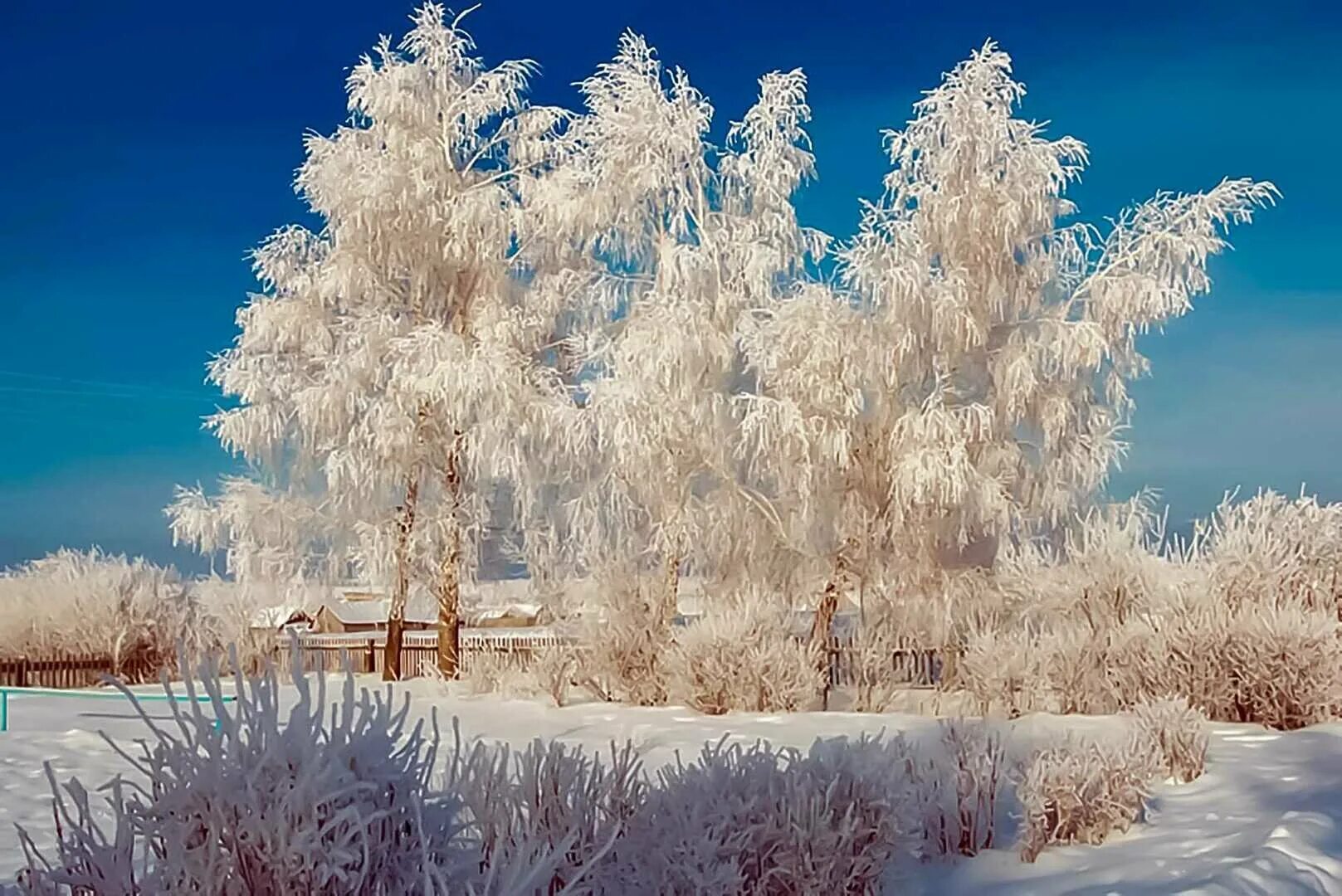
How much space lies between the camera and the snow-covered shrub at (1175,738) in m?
8.18

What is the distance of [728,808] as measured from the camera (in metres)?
4.99

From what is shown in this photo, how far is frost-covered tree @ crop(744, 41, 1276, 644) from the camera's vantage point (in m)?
16.9

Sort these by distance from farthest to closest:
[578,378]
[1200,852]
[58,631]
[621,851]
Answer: [578,378]
[58,631]
[1200,852]
[621,851]

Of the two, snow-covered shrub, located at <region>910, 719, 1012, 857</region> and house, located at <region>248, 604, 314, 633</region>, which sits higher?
house, located at <region>248, 604, 314, 633</region>

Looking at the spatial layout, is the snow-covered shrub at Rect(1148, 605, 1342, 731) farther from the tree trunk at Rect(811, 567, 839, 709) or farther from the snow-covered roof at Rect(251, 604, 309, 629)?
the snow-covered roof at Rect(251, 604, 309, 629)

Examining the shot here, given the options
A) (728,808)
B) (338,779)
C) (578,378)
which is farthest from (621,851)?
(578,378)

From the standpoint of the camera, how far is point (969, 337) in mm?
17281

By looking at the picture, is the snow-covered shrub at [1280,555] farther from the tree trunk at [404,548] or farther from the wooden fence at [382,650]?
the tree trunk at [404,548]

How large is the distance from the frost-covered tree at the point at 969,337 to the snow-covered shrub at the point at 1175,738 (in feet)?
25.9

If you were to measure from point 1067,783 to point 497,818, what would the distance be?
3.15m

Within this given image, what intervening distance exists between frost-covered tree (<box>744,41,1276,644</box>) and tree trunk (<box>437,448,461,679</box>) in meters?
4.51

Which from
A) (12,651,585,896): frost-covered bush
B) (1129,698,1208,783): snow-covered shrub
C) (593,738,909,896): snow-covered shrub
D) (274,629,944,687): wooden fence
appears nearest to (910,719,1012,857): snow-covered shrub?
(593,738,909,896): snow-covered shrub

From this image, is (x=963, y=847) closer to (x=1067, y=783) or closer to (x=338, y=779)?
(x=1067, y=783)

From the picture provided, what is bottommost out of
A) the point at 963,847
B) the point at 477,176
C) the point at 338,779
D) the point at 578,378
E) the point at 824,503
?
the point at 963,847
